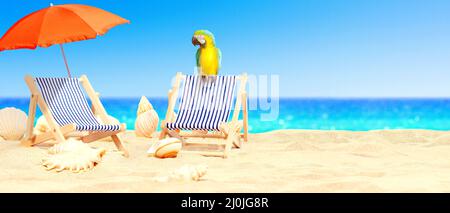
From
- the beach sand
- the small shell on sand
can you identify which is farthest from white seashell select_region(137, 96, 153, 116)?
the small shell on sand

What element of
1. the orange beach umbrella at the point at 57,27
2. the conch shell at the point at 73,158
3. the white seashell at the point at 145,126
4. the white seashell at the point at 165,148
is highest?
the orange beach umbrella at the point at 57,27

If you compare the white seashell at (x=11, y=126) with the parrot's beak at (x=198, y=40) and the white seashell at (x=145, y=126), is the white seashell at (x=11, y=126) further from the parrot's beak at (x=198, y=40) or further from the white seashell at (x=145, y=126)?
the parrot's beak at (x=198, y=40)

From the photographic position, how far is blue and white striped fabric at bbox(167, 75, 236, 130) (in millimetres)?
6473

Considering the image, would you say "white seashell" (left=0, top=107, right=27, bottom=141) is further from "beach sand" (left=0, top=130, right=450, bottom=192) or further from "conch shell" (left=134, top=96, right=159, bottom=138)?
"conch shell" (left=134, top=96, right=159, bottom=138)

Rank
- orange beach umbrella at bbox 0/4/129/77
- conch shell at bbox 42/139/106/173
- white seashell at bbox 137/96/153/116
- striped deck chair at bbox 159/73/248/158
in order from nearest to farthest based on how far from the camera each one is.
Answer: conch shell at bbox 42/139/106/173 → orange beach umbrella at bbox 0/4/129/77 → striped deck chair at bbox 159/73/248/158 → white seashell at bbox 137/96/153/116

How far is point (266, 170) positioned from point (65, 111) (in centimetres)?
254

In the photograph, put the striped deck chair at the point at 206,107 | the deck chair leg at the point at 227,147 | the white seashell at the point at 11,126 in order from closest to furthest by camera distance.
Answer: the deck chair leg at the point at 227,147
the striped deck chair at the point at 206,107
the white seashell at the point at 11,126

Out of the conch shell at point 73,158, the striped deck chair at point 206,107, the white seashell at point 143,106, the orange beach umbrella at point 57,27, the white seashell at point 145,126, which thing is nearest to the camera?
the conch shell at point 73,158

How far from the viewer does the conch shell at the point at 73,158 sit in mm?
4965

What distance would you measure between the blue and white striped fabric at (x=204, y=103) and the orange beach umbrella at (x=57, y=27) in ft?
4.44

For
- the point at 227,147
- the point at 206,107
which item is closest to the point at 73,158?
the point at 227,147

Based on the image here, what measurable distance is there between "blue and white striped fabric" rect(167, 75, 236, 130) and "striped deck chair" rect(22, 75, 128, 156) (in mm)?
818

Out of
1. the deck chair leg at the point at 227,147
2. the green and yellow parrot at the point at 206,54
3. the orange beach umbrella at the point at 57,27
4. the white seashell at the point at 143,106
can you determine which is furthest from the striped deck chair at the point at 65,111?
the white seashell at the point at 143,106
